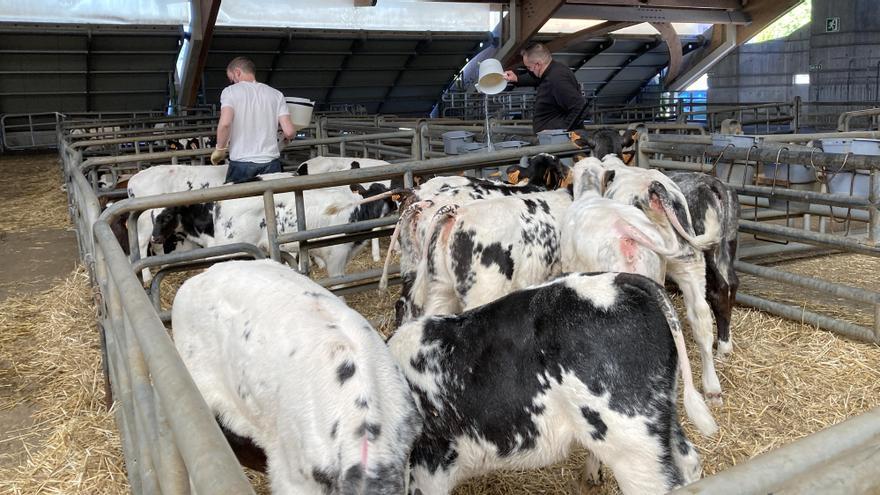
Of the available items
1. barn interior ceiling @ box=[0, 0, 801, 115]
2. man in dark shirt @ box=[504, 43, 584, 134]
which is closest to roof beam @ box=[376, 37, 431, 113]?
barn interior ceiling @ box=[0, 0, 801, 115]

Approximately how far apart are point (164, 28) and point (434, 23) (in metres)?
6.07

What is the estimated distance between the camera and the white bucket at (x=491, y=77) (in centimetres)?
605

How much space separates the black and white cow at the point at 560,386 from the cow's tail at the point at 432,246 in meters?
1.22

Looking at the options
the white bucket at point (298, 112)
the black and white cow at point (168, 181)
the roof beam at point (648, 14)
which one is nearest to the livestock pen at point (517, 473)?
the black and white cow at point (168, 181)

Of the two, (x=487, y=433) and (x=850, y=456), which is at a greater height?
(x=850, y=456)

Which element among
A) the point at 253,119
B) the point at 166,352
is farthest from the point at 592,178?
the point at 166,352

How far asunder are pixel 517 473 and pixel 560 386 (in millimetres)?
894

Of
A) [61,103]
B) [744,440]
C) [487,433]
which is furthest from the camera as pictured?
[61,103]

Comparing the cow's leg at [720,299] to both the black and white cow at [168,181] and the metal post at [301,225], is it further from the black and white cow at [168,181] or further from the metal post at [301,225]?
the black and white cow at [168,181]

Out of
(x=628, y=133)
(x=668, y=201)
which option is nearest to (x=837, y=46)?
(x=628, y=133)

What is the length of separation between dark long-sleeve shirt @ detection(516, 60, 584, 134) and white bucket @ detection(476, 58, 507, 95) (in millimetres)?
411

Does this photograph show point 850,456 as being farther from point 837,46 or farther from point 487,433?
point 837,46

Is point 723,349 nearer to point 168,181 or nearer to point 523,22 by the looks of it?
point 168,181

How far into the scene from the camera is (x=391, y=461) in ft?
5.88
